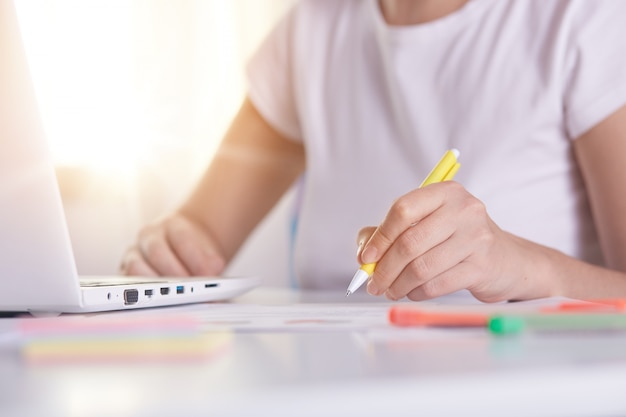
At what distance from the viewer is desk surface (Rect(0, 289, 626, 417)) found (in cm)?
26

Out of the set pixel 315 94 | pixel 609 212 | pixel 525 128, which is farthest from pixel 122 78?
pixel 609 212

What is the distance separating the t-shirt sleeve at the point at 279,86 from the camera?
4.01 ft

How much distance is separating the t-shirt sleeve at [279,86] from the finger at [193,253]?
28cm

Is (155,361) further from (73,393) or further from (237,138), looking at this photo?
(237,138)

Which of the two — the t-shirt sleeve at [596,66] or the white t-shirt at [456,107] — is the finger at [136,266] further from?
the t-shirt sleeve at [596,66]

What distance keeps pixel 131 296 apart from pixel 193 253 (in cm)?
37

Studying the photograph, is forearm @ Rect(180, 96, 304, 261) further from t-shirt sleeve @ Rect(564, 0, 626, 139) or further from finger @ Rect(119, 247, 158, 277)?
t-shirt sleeve @ Rect(564, 0, 626, 139)

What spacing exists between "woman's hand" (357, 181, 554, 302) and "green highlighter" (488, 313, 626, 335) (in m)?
0.18

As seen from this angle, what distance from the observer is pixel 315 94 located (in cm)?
115

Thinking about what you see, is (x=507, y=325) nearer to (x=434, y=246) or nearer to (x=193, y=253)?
(x=434, y=246)

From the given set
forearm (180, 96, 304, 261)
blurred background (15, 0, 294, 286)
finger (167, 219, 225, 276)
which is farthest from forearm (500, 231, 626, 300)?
blurred background (15, 0, 294, 286)

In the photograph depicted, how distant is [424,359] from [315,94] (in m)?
0.85

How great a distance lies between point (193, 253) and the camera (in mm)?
970

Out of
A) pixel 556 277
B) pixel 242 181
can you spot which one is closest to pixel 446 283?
pixel 556 277
